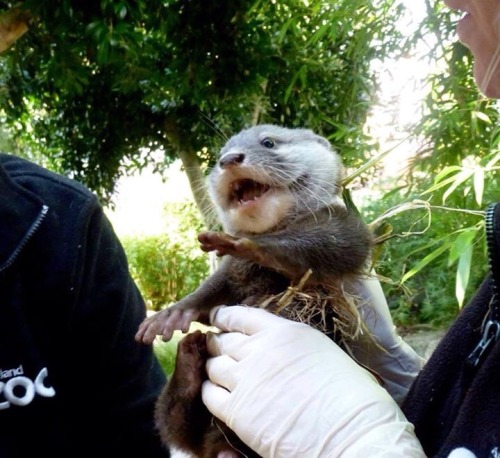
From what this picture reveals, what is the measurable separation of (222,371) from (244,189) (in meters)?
0.42

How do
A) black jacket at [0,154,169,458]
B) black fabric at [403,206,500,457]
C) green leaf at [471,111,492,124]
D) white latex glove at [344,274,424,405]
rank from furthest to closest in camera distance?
green leaf at [471,111,492,124], white latex glove at [344,274,424,405], black jacket at [0,154,169,458], black fabric at [403,206,500,457]

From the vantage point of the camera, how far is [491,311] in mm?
945

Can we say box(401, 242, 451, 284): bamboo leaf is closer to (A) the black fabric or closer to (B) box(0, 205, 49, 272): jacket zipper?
(A) the black fabric

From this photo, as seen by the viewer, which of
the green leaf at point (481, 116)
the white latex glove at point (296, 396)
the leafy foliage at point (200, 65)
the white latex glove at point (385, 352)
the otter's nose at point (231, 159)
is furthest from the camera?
the leafy foliage at point (200, 65)

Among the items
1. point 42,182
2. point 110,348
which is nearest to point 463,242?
point 110,348

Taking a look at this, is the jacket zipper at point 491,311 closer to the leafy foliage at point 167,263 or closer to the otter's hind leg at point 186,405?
the otter's hind leg at point 186,405

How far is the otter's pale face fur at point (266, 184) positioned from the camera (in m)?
1.43

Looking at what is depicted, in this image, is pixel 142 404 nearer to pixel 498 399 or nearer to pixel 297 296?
pixel 297 296

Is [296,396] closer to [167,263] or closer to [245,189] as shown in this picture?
[245,189]

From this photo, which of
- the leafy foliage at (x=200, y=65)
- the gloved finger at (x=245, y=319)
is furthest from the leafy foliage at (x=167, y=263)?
the gloved finger at (x=245, y=319)

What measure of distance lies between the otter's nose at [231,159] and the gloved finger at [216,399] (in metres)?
0.48

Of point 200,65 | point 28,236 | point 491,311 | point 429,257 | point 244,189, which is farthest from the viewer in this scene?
point 200,65

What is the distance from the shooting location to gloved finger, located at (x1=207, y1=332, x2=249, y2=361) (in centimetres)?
133

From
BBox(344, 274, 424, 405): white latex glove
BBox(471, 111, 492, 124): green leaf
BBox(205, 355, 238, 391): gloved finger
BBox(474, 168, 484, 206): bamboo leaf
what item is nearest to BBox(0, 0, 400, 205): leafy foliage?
BBox(471, 111, 492, 124): green leaf
